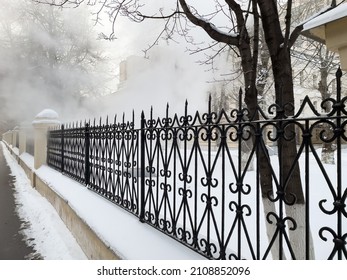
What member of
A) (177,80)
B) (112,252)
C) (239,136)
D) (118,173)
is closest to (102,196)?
(118,173)

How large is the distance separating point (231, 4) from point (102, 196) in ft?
9.70

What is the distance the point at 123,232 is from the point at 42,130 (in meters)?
6.31

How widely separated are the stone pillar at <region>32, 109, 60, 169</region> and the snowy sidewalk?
4.05m

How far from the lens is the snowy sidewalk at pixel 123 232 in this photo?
87.9 inches

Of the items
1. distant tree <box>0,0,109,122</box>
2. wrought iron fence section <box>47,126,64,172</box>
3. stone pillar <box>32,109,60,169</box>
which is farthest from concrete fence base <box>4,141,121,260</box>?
distant tree <box>0,0,109,122</box>

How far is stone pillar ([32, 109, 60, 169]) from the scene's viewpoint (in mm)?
7875

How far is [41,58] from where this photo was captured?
13969 millimetres

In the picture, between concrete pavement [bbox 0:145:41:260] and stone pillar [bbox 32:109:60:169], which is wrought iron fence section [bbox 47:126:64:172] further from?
concrete pavement [bbox 0:145:41:260]

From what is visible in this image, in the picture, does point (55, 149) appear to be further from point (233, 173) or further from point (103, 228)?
point (233, 173)

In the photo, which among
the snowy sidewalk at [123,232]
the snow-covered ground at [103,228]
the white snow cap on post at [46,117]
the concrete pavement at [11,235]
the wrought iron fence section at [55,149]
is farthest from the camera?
the white snow cap on post at [46,117]

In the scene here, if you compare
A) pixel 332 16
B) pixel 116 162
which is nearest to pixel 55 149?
pixel 116 162

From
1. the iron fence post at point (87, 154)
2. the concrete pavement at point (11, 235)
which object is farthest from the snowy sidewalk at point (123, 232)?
Result: the concrete pavement at point (11, 235)

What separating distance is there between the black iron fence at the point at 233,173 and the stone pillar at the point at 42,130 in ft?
7.01

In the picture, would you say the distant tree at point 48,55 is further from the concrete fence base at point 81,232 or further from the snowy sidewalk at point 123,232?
the snowy sidewalk at point 123,232
